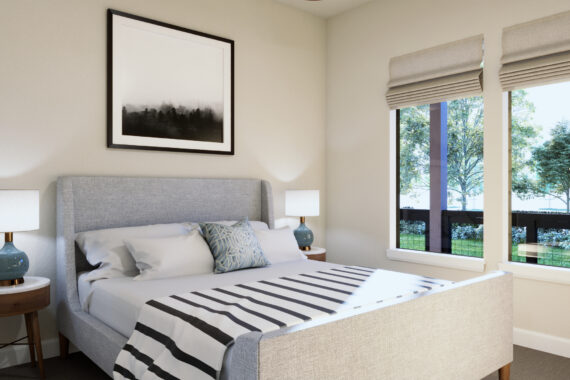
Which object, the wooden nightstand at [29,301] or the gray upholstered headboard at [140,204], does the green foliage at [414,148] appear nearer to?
the gray upholstered headboard at [140,204]

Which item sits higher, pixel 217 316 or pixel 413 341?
pixel 217 316

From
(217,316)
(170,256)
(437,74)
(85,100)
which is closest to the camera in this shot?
(217,316)

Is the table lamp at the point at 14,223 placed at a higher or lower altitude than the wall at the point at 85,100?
lower

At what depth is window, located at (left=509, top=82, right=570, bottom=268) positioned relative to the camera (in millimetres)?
3197

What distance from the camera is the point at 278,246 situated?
3.31 m

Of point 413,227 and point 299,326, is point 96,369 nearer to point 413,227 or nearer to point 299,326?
point 299,326

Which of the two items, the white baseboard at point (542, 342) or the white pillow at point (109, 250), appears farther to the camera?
the white baseboard at point (542, 342)

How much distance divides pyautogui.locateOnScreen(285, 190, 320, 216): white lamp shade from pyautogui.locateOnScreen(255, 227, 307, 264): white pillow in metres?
0.60

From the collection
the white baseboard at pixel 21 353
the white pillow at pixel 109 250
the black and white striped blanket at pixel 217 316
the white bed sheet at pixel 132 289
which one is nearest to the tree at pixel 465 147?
the black and white striped blanket at pixel 217 316

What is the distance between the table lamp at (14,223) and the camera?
8.21 feet

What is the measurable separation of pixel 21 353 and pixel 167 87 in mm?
2150

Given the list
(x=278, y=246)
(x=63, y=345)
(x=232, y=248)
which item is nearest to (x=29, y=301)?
(x=63, y=345)

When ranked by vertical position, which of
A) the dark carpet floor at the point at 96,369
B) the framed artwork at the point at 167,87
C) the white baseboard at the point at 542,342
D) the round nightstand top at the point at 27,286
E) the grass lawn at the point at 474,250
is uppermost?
the framed artwork at the point at 167,87

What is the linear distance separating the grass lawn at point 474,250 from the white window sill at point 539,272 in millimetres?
64
